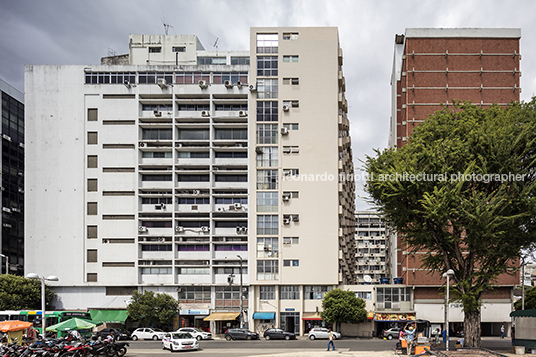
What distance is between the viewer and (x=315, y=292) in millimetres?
61750

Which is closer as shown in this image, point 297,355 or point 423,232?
point 297,355

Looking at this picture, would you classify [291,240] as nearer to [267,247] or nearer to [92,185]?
[267,247]

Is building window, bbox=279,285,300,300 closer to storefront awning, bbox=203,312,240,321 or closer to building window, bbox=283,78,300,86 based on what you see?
storefront awning, bbox=203,312,240,321

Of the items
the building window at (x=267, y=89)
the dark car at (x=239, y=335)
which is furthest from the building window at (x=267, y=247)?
the building window at (x=267, y=89)

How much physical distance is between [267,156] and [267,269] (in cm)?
1474

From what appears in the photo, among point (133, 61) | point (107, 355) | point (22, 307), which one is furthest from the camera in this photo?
point (133, 61)

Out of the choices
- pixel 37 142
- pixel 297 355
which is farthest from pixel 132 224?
pixel 297 355

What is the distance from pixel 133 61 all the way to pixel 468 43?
4724cm

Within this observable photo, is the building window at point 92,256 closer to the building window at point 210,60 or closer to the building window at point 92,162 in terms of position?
the building window at point 92,162

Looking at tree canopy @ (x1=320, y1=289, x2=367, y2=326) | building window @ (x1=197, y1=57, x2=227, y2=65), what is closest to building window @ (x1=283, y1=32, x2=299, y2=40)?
building window @ (x1=197, y1=57, x2=227, y2=65)

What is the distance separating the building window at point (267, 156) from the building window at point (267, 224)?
688 cm

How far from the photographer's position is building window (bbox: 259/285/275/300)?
62.2 meters

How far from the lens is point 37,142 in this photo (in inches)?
2564

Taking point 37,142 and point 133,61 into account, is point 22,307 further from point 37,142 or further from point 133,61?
point 133,61
